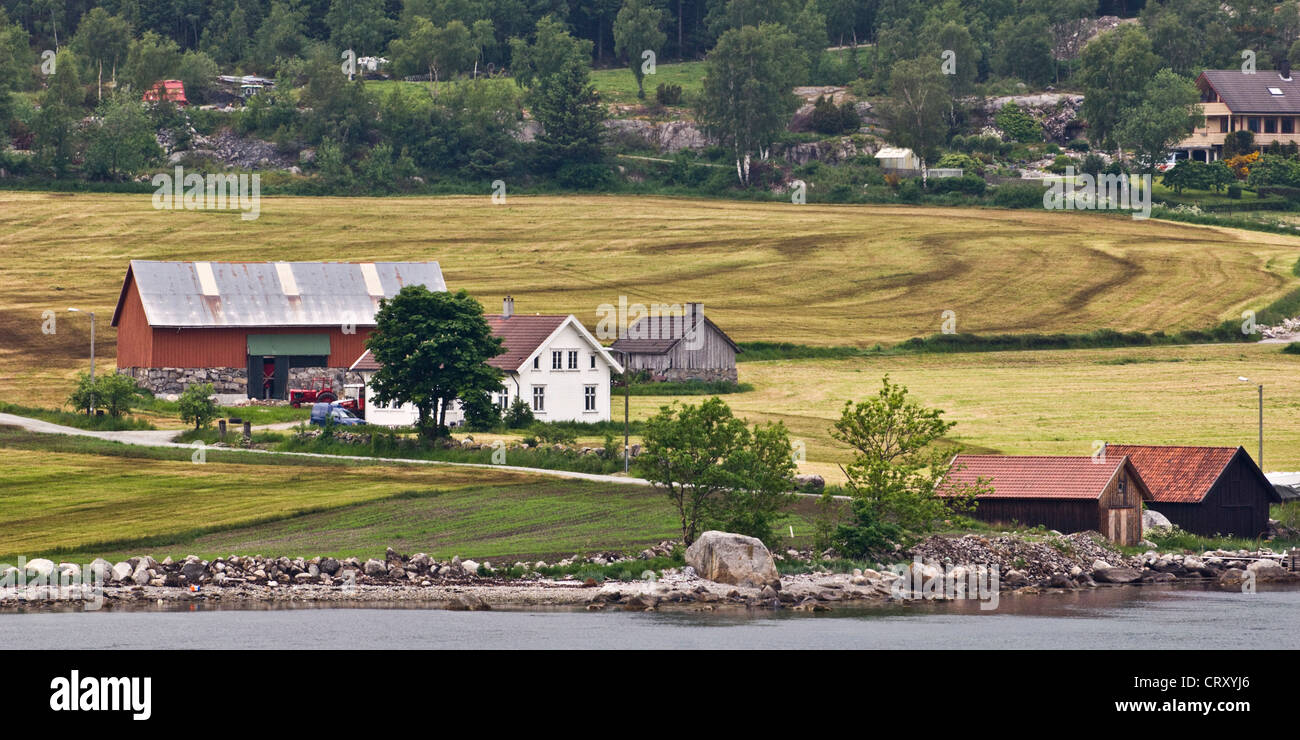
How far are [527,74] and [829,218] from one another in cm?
5025

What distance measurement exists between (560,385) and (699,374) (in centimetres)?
1644

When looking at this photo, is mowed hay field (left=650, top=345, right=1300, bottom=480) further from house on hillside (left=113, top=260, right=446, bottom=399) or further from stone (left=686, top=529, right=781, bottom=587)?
house on hillside (left=113, top=260, right=446, bottom=399)

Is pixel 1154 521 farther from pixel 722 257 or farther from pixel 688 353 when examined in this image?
pixel 722 257

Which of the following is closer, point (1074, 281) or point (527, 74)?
point (1074, 281)

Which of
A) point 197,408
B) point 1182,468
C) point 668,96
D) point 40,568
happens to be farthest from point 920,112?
point 40,568

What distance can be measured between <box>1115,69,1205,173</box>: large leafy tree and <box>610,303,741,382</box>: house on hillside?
70713mm

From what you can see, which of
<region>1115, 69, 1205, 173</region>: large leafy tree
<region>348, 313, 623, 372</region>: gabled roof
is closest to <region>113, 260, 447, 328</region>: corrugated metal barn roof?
<region>348, 313, 623, 372</region>: gabled roof

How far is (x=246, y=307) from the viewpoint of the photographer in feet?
312

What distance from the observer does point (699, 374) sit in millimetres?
95625

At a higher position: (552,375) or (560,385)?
(552,375)

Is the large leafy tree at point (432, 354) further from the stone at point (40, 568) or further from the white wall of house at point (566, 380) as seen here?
the stone at point (40, 568)

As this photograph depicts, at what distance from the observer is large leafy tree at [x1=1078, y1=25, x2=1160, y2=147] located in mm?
158750

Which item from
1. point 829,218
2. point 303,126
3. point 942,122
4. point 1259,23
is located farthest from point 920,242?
point 1259,23

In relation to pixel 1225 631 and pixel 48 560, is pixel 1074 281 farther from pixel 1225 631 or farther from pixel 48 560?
pixel 48 560
